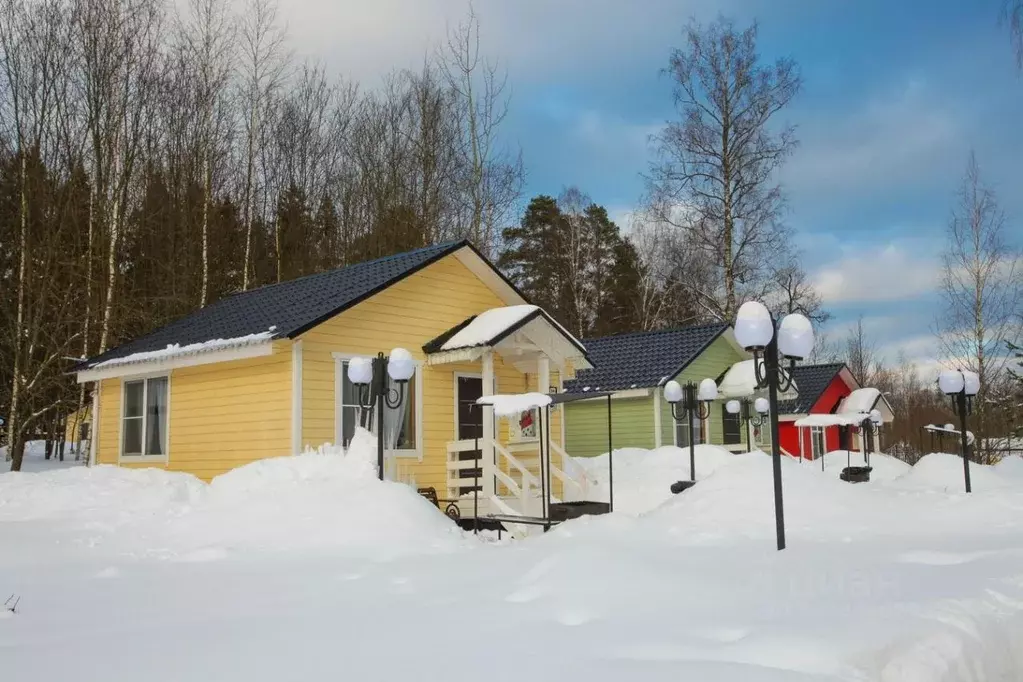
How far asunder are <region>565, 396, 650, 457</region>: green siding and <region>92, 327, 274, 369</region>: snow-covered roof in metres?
11.5

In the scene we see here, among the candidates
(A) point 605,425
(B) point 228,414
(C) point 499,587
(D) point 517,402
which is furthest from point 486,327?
(A) point 605,425

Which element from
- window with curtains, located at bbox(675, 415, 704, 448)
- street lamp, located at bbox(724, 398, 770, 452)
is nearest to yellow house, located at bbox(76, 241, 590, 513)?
street lamp, located at bbox(724, 398, 770, 452)

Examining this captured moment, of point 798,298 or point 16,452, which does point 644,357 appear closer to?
point 798,298

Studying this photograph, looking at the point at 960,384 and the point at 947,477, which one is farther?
the point at 947,477

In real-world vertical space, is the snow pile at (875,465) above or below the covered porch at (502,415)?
below

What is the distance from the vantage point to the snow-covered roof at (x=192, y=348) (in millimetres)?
12406

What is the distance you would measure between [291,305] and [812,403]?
19162 millimetres

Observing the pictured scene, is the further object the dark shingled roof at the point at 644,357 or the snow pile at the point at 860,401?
the snow pile at the point at 860,401

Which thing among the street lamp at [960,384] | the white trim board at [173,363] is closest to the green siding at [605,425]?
the street lamp at [960,384]

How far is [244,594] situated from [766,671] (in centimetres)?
414

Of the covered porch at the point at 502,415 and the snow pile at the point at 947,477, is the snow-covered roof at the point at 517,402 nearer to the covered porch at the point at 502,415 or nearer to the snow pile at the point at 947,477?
the covered porch at the point at 502,415

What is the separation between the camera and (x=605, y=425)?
Answer: 2262 centimetres

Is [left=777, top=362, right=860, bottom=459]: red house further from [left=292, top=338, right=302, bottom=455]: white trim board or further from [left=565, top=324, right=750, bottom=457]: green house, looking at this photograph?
[left=292, top=338, right=302, bottom=455]: white trim board

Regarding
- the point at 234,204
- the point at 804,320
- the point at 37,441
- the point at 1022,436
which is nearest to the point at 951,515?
the point at 804,320
